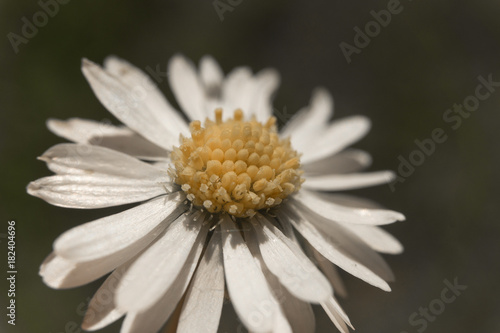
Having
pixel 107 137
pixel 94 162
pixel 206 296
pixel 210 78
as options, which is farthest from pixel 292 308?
pixel 210 78

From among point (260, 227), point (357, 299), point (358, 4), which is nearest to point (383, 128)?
point (358, 4)

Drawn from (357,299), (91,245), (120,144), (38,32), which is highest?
(38,32)

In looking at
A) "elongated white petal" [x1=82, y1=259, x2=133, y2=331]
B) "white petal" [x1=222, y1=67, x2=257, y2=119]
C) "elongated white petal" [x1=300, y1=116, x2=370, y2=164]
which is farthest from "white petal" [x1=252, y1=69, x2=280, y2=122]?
"elongated white petal" [x1=82, y1=259, x2=133, y2=331]

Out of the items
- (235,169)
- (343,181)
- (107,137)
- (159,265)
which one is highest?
(107,137)

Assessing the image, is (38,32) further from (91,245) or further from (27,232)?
(91,245)

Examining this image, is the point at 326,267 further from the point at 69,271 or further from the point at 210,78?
the point at 210,78

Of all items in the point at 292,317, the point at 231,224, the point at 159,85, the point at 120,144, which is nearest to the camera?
the point at 292,317
